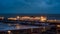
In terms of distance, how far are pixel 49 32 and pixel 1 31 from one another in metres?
1.44

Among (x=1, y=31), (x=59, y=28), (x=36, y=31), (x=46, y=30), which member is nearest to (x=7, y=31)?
(x=1, y=31)

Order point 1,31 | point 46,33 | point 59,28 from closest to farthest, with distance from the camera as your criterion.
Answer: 1. point 1,31
2. point 46,33
3. point 59,28

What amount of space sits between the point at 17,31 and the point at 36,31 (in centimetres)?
69

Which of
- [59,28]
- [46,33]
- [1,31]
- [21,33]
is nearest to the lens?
[1,31]

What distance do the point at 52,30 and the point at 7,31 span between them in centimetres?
146

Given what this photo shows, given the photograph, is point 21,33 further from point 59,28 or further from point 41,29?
point 59,28

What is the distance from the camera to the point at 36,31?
4418 mm

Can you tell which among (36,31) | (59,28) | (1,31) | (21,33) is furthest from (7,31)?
(59,28)

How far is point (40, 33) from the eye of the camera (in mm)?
4289

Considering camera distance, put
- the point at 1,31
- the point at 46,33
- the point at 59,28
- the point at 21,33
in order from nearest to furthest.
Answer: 1. the point at 1,31
2. the point at 21,33
3. the point at 46,33
4. the point at 59,28

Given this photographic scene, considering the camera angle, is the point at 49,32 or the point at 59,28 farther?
the point at 59,28

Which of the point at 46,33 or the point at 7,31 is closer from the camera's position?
the point at 7,31

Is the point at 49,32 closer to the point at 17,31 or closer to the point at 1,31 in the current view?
the point at 17,31

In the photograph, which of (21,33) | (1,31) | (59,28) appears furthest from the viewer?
(59,28)
